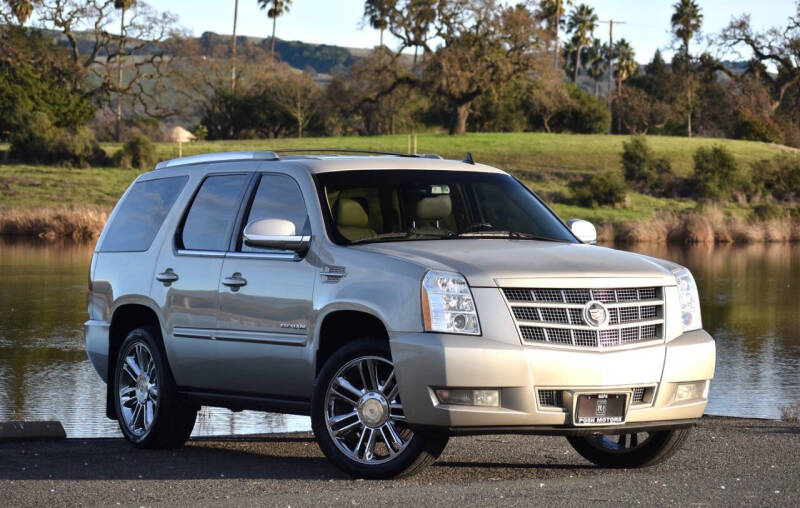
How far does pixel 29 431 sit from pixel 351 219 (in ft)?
11.1

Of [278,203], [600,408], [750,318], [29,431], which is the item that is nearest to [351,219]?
[278,203]

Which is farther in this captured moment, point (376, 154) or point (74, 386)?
point (74, 386)

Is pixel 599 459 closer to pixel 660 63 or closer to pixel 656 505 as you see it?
pixel 656 505

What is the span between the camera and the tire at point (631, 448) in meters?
8.73

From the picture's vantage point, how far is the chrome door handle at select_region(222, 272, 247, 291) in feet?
29.6

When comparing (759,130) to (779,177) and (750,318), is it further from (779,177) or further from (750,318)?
(750,318)

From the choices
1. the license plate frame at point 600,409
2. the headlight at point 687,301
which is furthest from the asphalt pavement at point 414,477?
the headlight at point 687,301

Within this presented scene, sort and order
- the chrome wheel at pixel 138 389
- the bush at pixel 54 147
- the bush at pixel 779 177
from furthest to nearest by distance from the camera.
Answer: the bush at pixel 779 177 < the bush at pixel 54 147 < the chrome wheel at pixel 138 389

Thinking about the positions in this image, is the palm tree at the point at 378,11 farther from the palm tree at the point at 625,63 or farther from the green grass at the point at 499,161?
the palm tree at the point at 625,63

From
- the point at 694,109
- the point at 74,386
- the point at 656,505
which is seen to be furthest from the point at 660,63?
the point at 656,505

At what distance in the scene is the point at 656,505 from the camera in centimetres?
718

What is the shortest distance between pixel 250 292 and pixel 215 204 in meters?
1.01

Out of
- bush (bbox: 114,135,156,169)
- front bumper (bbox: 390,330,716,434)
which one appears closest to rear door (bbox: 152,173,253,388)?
front bumper (bbox: 390,330,716,434)

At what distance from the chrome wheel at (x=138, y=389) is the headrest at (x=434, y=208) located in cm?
223
